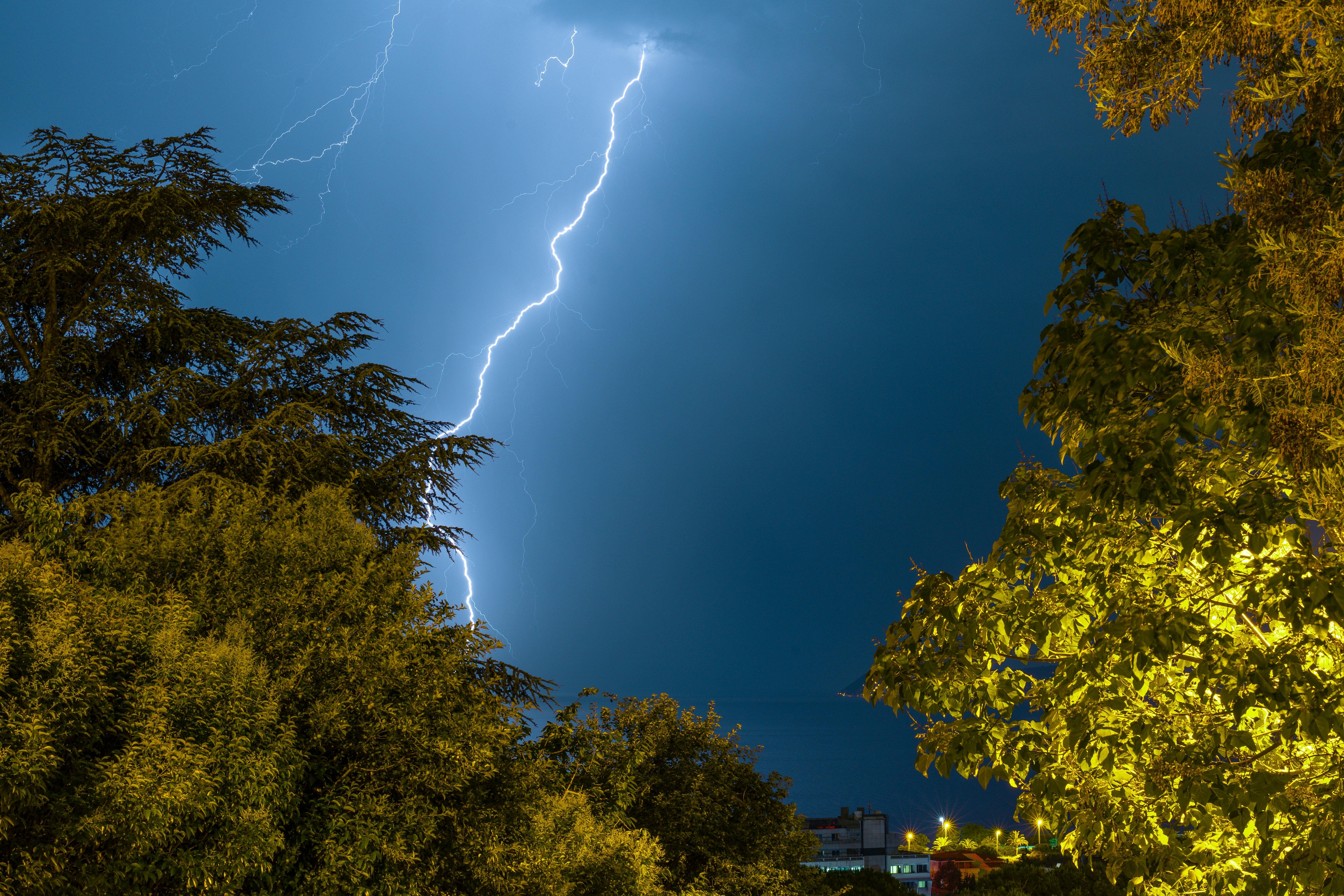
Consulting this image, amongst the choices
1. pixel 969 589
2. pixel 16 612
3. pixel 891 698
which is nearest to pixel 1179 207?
pixel 969 589

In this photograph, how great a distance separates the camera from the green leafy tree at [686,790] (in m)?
17.0

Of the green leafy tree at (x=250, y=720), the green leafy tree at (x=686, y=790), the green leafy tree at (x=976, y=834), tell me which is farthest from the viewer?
the green leafy tree at (x=976, y=834)

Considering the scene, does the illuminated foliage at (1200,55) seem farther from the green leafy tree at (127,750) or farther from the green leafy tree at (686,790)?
the green leafy tree at (686,790)

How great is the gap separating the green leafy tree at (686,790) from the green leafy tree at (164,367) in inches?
197

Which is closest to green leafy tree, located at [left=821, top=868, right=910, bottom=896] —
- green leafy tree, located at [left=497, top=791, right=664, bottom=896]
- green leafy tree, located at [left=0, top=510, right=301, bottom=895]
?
green leafy tree, located at [left=497, top=791, right=664, bottom=896]

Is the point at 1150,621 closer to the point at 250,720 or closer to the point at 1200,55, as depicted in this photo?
the point at 1200,55

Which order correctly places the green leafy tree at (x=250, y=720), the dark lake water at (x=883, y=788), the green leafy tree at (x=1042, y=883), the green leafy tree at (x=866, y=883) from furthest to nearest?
the dark lake water at (x=883, y=788)
the green leafy tree at (x=866, y=883)
the green leafy tree at (x=1042, y=883)
the green leafy tree at (x=250, y=720)

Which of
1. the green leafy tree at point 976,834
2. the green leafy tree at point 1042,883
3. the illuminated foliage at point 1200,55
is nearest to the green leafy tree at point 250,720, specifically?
the illuminated foliage at point 1200,55

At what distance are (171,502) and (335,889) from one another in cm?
589

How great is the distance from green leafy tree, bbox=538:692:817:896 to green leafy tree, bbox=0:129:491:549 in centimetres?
499

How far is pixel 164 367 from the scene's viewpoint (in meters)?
Answer: 17.9

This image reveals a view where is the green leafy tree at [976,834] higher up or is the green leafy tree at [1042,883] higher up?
the green leafy tree at [976,834]

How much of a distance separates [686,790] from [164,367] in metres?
13.5

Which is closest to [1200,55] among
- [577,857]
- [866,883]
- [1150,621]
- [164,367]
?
[1150,621]
